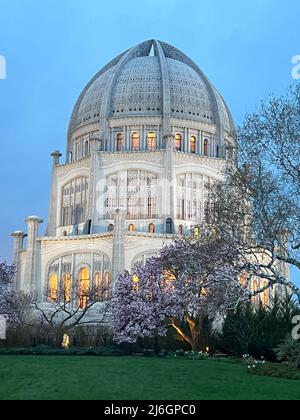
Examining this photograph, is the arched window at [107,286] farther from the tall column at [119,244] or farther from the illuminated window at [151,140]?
the illuminated window at [151,140]

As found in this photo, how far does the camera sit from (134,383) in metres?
18.6

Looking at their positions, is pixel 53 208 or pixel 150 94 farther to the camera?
pixel 150 94

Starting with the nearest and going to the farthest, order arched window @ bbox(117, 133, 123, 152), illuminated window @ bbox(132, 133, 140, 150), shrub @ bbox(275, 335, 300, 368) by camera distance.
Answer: shrub @ bbox(275, 335, 300, 368)
illuminated window @ bbox(132, 133, 140, 150)
arched window @ bbox(117, 133, 123, 152)

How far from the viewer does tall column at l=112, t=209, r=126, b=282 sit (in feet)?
217

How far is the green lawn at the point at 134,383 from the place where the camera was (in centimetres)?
1612

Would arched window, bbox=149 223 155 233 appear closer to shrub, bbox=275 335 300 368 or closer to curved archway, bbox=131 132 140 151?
curved archway, bbox=131 132 140 151

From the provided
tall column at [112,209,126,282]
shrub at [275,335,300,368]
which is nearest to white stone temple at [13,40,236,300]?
tall column at [112,209,126,282]

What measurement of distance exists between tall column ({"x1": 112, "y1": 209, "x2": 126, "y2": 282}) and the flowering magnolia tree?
1999 cm

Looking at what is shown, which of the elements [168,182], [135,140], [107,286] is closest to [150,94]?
[135,140]

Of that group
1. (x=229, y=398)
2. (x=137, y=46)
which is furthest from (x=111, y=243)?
(x=229, y=398)

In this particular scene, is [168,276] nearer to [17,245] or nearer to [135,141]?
[17,245]

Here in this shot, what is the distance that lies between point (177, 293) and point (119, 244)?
30620 millimetres

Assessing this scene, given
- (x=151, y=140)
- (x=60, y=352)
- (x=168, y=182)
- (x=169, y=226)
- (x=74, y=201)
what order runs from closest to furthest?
1. (x=60, y=352)
2. (x=169, y=226)
3. (x=168, y=182)
4. (x=74, y=201)
5. (x=151, y=140)

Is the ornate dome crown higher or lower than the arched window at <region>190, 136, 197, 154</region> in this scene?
higher
